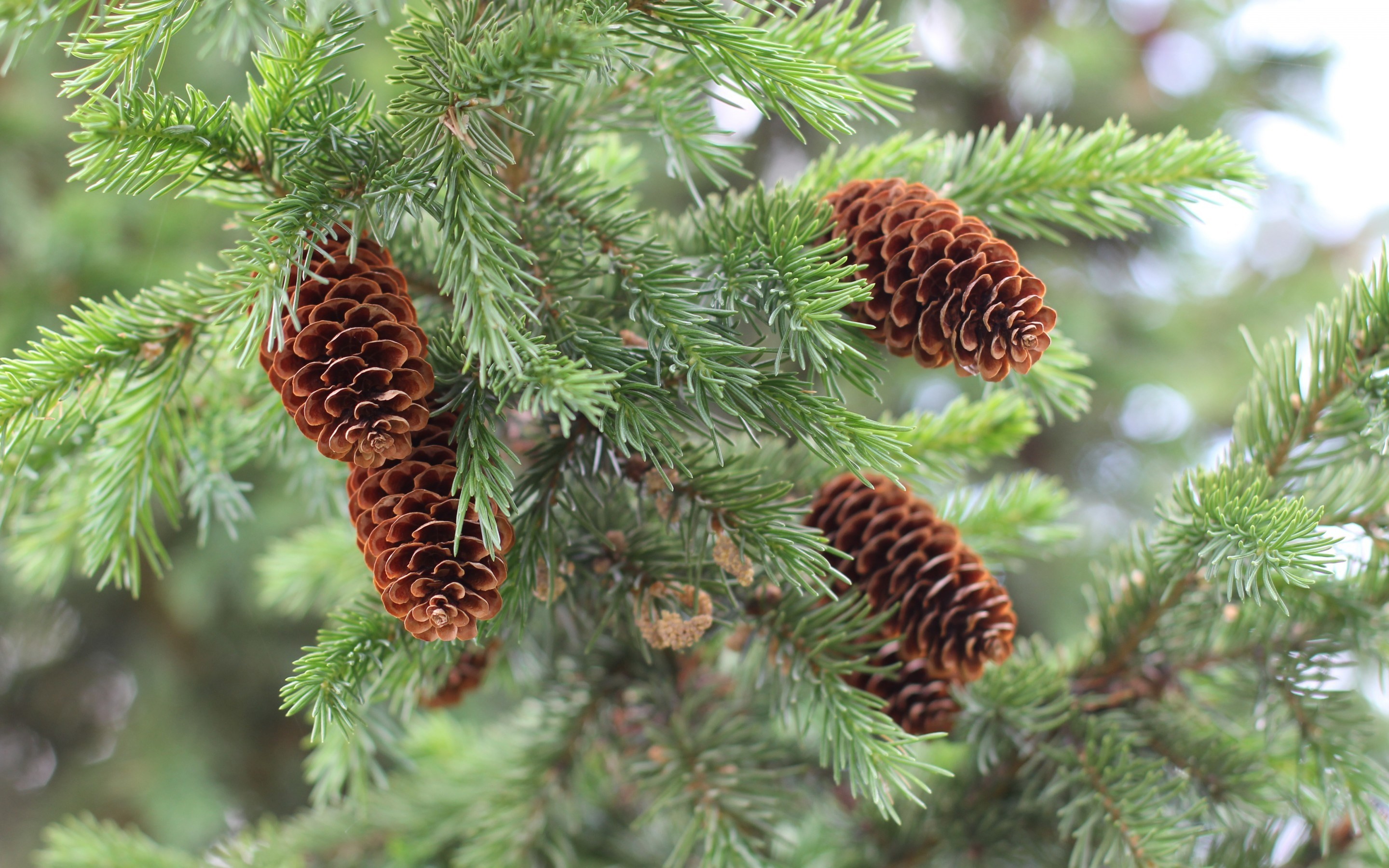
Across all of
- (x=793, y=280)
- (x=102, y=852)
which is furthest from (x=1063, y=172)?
(x=102, y=852)

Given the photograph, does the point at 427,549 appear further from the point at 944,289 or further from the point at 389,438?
the point at 944,289

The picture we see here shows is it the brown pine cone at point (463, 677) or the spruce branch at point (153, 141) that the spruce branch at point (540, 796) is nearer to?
the brown pine cone at point (463, 677)

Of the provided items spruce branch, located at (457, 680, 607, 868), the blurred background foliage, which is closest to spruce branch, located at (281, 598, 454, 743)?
spruce branch, located at (457, 680, 607, 868)

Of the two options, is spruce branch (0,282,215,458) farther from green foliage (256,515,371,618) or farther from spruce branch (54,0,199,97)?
green foliage (256,515,371,618)

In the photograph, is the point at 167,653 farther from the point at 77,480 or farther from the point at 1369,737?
the point at 1369,737

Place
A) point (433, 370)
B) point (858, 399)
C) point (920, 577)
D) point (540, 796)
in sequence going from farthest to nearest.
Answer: point (858, 399)
point (540, 796)
point (920, 577)
point (433, 370)
